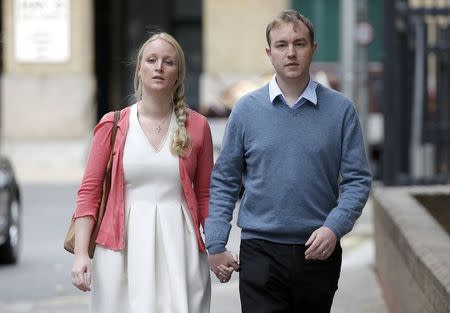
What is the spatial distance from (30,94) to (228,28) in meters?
4.83

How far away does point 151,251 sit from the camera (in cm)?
609

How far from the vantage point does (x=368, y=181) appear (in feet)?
19.6

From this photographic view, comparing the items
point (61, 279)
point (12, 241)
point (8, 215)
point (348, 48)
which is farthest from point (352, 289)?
point (348, 48)

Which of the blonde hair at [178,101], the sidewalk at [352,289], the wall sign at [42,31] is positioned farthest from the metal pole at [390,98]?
the wall sign at [42,31]

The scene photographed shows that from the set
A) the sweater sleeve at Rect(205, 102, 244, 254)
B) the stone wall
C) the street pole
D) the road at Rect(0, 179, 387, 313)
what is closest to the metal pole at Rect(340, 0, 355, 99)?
the street pole

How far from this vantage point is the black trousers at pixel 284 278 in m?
5.91

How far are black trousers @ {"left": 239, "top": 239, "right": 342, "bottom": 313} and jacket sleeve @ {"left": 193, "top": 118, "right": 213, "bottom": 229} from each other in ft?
1.13

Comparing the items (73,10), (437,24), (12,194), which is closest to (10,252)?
(12,194)

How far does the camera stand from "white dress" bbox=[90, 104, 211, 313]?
6078mm

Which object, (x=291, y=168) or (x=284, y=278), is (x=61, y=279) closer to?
(x=284, y=278)

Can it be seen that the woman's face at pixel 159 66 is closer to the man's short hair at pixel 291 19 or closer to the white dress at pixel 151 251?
the white dress at pixel 151 251

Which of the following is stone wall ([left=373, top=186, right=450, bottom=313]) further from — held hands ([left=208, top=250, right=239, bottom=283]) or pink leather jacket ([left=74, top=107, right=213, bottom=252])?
pink leather jacket ([left=74, top=107, right=213, bottom=252])

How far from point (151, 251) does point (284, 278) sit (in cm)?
57

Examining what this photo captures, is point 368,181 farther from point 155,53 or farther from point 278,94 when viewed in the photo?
point 155,53
